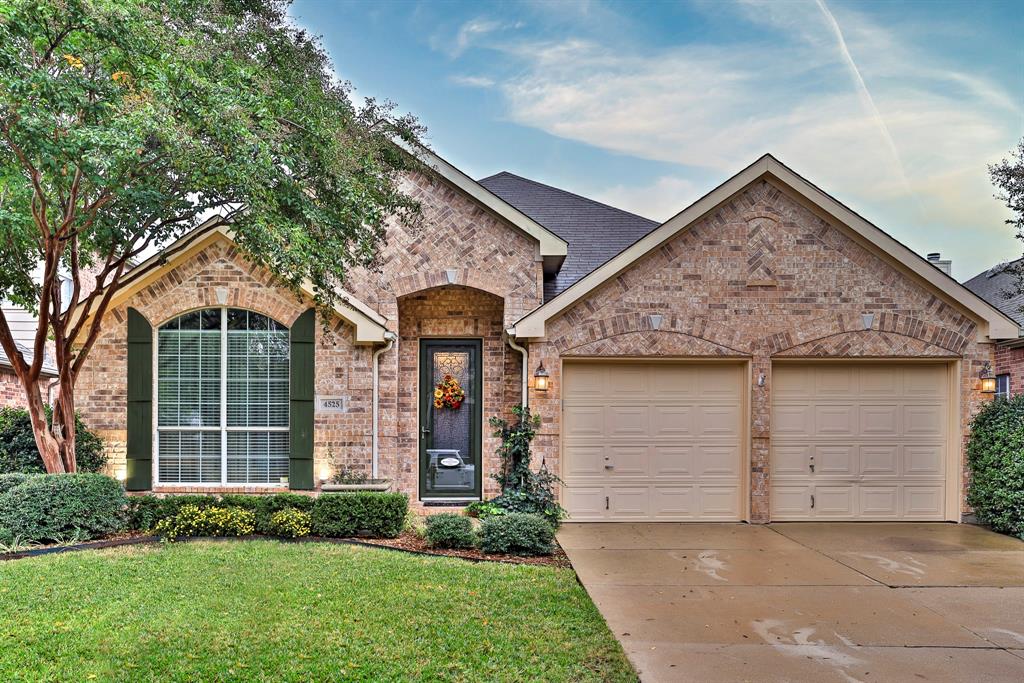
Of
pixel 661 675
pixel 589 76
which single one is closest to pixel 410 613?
pixel 661 675

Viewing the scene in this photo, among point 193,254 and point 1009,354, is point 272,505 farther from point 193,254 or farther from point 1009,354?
point 1009,354

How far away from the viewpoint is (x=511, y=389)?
10.4m

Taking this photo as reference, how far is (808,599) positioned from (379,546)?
15.2 feet

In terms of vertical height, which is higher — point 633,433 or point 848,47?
point 848,47

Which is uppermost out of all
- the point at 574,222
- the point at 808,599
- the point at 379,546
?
the point at 574,222

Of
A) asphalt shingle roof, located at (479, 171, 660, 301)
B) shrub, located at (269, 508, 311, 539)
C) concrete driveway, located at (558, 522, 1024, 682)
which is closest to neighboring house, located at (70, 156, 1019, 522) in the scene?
concrete driveway, located at (558, 522, 1024, 682)

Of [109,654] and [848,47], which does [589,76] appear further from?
[109,654]

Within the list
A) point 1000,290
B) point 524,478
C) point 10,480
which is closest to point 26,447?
point 10,480

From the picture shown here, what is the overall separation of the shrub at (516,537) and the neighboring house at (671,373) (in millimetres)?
1804

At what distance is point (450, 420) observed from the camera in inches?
411

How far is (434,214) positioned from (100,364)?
17.8 feet

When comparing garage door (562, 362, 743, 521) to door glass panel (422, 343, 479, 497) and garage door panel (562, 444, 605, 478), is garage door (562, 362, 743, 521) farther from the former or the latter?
door glass panel (422, 343, 479, 497)

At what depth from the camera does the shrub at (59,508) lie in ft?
23.5

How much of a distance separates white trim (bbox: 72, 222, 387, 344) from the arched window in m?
0.61
